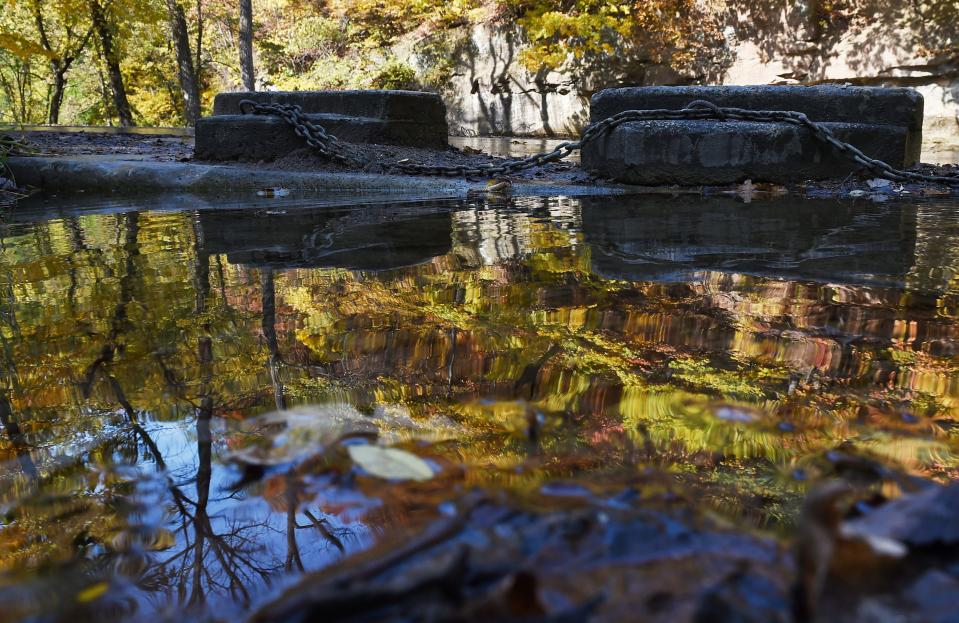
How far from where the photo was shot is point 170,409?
3.97ft

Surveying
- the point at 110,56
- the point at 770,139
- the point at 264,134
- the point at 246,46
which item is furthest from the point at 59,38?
the point at 770,139

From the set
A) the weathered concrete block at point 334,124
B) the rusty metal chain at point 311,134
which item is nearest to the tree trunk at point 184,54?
the weathered concrete block at point 334,124

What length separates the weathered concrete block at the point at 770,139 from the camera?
496 cm

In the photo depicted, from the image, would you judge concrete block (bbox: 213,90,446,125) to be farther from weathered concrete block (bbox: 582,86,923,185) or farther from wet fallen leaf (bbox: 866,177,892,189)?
wet fallen leaf (bbox: 866,177,892,189)

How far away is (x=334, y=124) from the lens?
646cm

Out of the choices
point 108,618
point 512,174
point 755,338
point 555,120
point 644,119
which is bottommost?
point 108,618

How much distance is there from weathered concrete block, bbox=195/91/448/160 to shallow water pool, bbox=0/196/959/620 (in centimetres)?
339

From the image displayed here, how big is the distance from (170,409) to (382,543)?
628 mm

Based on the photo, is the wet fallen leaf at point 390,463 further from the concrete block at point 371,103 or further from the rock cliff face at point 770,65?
the rock cliff face at point 770,65

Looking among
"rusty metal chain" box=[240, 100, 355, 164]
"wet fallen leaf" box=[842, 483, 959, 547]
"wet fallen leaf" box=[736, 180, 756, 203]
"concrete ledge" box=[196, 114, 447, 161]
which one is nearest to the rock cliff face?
"wet fallen leaf" box=[736, 180, 756, 203]

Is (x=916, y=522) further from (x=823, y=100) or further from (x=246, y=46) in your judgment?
(x=246, y=46)

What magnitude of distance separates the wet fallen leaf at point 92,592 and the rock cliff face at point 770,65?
50.0ft

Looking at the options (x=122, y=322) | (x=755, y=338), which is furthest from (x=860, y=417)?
(x=122, y=322)

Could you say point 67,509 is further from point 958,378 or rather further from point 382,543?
point 958,378
